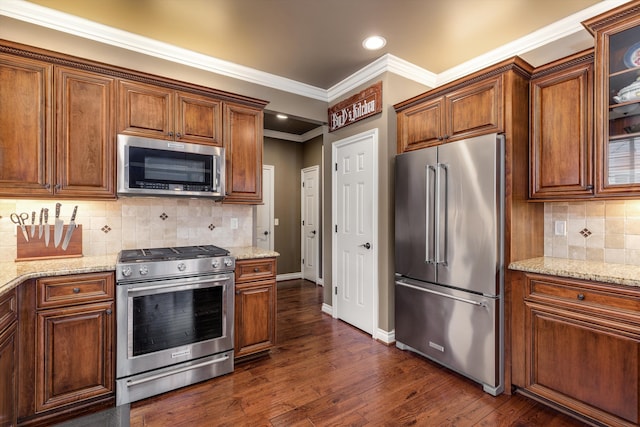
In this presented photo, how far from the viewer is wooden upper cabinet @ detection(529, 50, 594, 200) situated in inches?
85.4

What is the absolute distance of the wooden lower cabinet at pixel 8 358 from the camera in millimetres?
1601

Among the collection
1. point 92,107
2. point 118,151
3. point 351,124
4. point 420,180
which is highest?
point 351,124

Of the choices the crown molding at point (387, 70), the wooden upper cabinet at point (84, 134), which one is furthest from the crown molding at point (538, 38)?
the wooden upper cabinet at point (84, 134)

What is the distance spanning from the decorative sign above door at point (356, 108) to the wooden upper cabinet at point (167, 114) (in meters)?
1.42

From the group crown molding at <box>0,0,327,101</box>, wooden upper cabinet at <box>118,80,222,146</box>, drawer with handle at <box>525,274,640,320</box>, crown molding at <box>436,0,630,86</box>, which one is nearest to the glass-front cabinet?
crown molding at <box>436,0,630,86</box>

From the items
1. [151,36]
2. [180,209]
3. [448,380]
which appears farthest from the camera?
[180,209]

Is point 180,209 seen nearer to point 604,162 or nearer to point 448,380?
point 448,380

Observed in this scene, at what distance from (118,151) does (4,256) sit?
110cm

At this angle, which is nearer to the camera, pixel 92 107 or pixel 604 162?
pixel 604 162

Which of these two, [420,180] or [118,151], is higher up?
[118,151]

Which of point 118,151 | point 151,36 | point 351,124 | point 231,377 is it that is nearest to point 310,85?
point 351,124

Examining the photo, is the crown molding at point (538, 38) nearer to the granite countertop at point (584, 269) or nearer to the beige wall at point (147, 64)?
the beige wall at point (147, 64)

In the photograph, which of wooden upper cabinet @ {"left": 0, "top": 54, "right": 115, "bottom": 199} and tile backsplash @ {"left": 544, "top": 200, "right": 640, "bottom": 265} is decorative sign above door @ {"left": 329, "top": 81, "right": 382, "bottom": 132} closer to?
tile backsplash @ {"left": 544, "top": 200, "right": 640, "bottom": 265}

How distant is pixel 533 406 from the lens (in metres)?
2.14
